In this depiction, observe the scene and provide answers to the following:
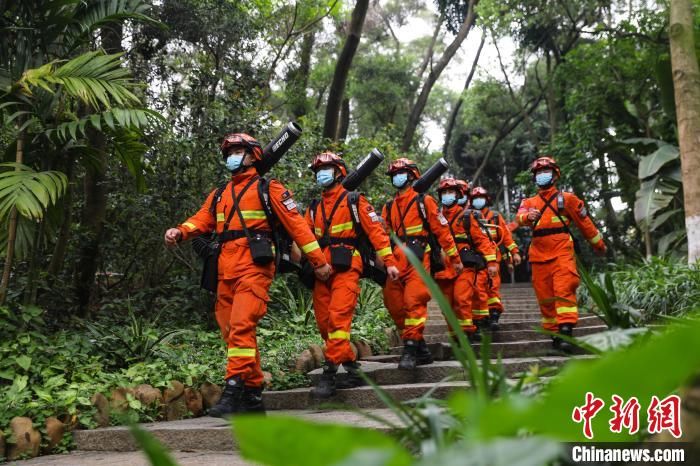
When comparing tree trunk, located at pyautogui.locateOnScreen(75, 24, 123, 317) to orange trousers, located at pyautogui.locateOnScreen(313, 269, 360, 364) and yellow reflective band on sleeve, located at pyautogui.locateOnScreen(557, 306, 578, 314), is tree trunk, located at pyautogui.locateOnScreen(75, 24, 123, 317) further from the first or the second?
yellow reflective band on sleeve, located at pyautogui.locateOnScreen(557, 306, 578, 314)

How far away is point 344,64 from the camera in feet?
39.5

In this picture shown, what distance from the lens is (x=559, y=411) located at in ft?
2.02

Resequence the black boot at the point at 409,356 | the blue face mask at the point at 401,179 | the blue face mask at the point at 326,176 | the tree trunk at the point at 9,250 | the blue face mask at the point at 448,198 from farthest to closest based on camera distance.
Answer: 1. the blue face mask at the point at 448,198
2. the blue face mask at the point at 401,179
3. the black boot at the point at 409,356
4. the blue face mask at the point at 326,176
5. the tree trunk at the point at 9,250

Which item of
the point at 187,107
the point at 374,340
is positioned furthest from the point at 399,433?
the point at 187,107

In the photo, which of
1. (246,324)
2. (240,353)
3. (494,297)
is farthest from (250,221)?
(494,297)

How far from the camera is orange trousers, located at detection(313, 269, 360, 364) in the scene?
6.26 metres

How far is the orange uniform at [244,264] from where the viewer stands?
5383 millimetres

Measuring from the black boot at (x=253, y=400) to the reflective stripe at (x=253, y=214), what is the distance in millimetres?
1387

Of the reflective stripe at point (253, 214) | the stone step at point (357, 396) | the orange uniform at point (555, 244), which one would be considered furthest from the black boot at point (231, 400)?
the orange uniform at point (555, 244)

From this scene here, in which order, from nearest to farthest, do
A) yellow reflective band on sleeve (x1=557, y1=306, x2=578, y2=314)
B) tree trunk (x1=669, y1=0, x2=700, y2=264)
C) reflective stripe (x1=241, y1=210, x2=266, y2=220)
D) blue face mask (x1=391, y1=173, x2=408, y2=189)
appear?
1. reflective stripe (x1=241, y1=210, x2=266, y2=220)
2. yellow reflective band on sleeve (x1=557, y1=306, x2=578, y2=314)
3. blue face mask (x1=391, y1=173, x2=408, y2=189)
4. tree trunk (x1=669, y1=0, x2=700, y2=264)

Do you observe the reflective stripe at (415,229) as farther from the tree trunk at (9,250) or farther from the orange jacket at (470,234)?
the tree trunk at (9,250)

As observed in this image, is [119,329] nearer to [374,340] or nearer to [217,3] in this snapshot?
[374,340]

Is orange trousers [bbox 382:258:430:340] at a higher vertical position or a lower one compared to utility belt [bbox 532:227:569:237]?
lower

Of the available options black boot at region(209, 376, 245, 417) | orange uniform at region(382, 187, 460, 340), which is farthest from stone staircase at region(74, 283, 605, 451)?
orange uniform at region(382, 187, 460, 340)
